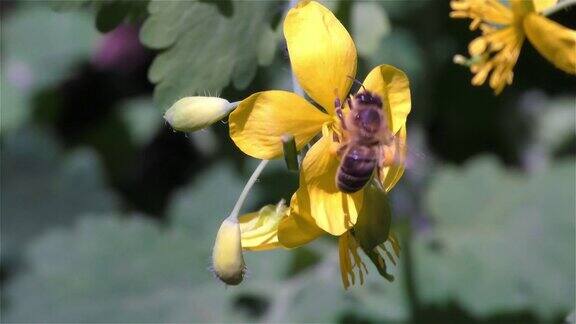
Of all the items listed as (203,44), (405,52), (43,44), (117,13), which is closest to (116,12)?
(117,13)

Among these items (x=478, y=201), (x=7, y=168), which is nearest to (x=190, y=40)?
(x=478, y=201)

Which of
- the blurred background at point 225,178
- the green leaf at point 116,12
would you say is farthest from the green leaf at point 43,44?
the green leaf at point 116,12

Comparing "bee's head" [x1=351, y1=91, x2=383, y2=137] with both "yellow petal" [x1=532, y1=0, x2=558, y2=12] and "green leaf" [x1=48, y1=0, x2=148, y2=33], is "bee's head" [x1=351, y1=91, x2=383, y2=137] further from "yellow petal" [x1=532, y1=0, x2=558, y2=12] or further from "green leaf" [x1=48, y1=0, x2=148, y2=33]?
"green leaf" [x1=48, y1=0, x2=148, y2=33]

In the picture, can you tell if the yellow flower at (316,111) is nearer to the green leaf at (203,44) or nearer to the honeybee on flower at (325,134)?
the honeybee on flower at (325,134)

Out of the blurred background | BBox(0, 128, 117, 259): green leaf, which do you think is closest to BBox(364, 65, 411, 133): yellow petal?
the blurred background

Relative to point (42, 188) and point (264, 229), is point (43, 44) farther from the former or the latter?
point (264, 229)
